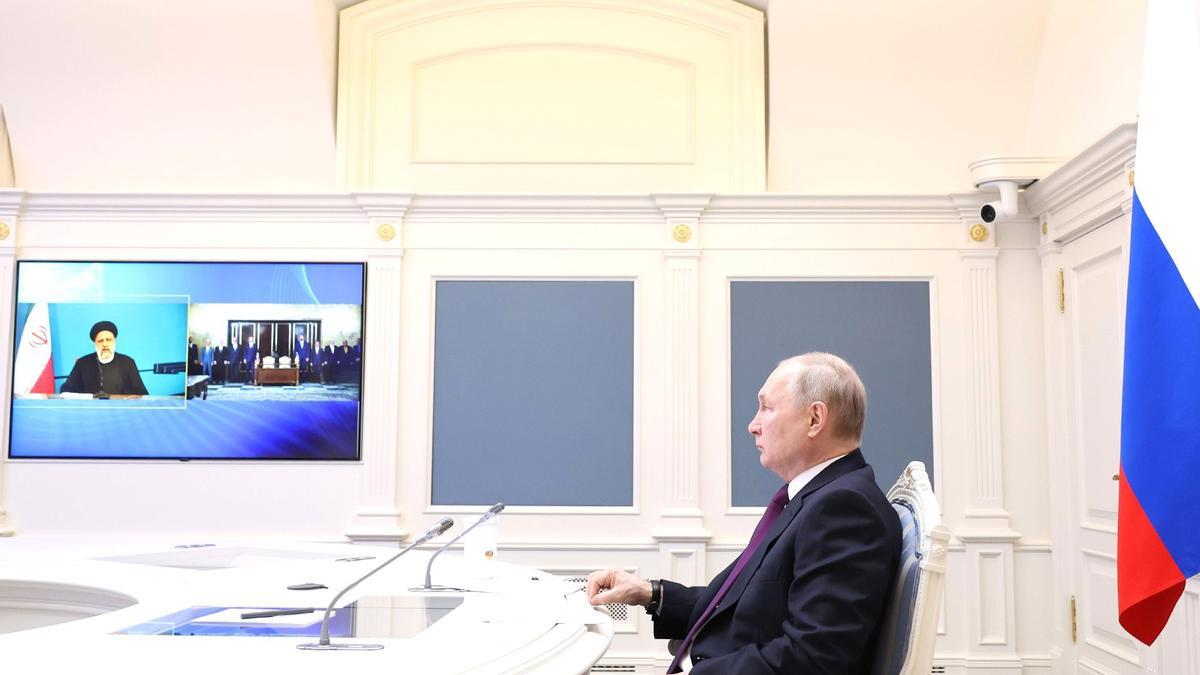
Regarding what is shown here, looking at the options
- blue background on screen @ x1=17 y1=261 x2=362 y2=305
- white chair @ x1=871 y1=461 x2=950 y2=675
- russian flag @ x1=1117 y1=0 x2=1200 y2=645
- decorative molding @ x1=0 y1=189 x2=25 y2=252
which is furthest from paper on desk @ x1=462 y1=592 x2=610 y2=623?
decorative molding @ x1=0 y1=189 x2=25 y2=252

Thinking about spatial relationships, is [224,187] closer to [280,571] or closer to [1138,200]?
[280,571]

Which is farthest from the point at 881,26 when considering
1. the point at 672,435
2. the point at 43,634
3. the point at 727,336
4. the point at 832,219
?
the point at 43,634

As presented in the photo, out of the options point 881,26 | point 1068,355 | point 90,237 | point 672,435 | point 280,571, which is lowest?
point 280,571

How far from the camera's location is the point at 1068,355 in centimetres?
505

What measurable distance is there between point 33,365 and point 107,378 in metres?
0.37

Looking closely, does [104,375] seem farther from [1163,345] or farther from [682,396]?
[1163,345]

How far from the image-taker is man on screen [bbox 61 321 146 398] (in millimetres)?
5324

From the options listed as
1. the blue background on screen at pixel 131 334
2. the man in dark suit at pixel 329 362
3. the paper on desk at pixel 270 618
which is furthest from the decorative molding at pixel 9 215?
the paper on desk at pixel 270 618

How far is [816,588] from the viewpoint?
80.7 inches

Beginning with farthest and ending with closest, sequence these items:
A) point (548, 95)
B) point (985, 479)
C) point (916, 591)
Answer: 1. point (548, 95)
2. point (985, 479)
3. point (916, 591)

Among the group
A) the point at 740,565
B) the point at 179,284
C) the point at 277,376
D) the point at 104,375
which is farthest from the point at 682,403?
the point at 740,565

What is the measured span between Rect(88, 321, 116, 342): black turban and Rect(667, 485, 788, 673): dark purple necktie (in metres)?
3.87

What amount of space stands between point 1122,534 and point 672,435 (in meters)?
3.01

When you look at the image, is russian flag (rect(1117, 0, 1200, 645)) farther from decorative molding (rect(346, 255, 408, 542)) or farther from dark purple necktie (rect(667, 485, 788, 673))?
decorative molding (rect(346, 255, 408, 542))
